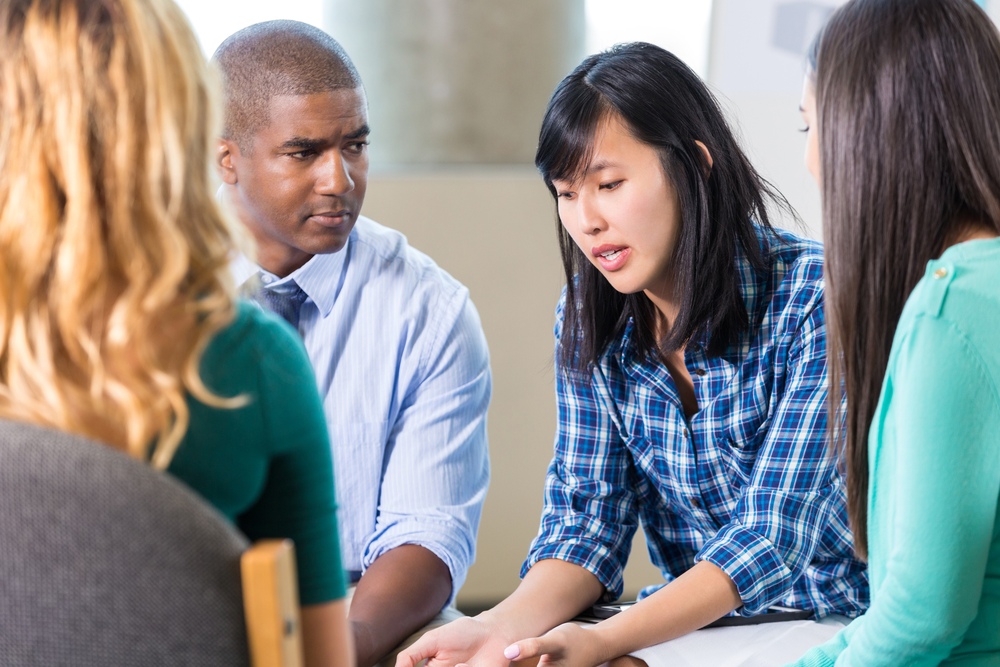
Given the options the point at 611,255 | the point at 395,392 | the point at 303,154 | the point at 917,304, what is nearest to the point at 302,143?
the point at 303,154

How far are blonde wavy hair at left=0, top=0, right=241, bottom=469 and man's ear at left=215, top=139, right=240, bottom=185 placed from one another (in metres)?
0.92

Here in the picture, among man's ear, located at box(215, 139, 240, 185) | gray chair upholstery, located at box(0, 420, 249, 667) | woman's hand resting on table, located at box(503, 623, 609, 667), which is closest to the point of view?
gray chair upholstery, located at box(0, 420, 249, 667)

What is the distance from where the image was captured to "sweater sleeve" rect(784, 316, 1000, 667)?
688mm

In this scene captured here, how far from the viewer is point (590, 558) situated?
125cm

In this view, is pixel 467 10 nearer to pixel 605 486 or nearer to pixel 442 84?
pixel 442 84

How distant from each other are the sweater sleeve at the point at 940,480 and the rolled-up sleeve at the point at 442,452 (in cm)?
72

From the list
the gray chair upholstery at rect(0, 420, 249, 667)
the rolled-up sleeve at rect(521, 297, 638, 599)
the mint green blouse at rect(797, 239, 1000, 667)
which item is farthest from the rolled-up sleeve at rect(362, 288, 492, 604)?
the gray chair upholstery at rect(0, 420, 249, 667)

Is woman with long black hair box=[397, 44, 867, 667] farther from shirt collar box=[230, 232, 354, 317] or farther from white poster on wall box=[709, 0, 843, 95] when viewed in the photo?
white poster on wall box=[709, 0, 843, 95]

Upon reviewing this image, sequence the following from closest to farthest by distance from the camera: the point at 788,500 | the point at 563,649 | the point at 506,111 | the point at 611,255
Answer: the point at 563,649, the point at 788,500, the point at 611,255, the point at 506,111

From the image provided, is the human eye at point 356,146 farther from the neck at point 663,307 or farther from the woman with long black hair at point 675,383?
the neck at point 663,307

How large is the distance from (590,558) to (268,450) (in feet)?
2.47

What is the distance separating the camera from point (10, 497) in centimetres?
45

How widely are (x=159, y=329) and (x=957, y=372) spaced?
0.59m

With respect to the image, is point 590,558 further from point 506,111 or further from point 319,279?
point 506,111
